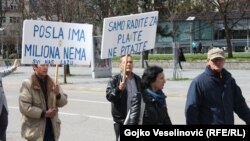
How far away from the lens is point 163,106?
5.62 metres

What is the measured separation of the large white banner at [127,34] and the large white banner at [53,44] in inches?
11.5

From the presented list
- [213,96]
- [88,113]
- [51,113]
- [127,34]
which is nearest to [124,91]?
[51,113]

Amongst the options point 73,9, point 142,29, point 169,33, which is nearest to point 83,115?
point 142,29

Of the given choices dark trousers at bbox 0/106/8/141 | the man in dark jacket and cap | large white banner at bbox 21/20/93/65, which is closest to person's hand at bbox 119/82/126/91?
large white banner at bbox 21/20/93/65

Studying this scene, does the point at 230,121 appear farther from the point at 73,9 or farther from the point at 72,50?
the point at 73,9

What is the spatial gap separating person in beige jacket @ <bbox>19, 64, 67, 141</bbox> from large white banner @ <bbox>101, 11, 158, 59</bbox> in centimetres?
110

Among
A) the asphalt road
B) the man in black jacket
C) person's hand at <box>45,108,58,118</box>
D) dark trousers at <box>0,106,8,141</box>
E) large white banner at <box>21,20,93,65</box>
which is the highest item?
large white banner at <box>21,20,93,65</box>

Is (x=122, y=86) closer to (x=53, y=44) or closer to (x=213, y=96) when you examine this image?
(x=53, y=44)

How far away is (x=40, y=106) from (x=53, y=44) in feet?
3.09

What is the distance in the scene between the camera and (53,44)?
730 centimetres

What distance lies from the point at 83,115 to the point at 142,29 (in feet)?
25.7

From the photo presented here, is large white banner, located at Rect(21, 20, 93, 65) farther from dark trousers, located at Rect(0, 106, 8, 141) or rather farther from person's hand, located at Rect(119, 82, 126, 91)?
dark trousers, located at Rect(0, 106, 8, 141)

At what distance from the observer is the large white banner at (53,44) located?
728 centimetres

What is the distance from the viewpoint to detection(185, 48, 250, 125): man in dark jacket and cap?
583 centimetres
